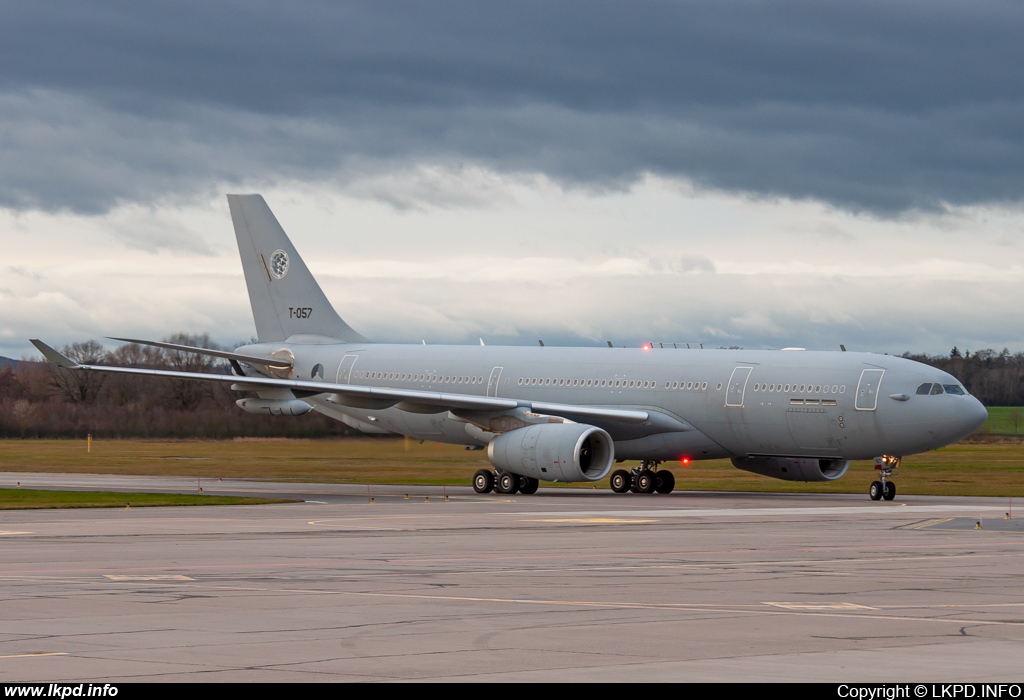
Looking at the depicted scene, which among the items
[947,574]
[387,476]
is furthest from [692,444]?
[947,574]

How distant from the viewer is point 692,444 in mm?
41531

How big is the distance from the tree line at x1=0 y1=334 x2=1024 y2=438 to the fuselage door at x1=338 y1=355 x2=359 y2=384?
5.10 feet

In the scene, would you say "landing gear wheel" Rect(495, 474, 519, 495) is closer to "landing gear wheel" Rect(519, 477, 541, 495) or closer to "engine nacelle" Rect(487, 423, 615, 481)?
"landing gear wheel" Rect(519, 477, 541, 495)

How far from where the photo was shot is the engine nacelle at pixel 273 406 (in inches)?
1929

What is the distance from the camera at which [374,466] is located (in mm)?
57219

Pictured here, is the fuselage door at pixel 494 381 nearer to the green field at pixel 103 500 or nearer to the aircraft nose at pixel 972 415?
the green field at pixel 103 500

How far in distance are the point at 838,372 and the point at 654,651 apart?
28.5 m

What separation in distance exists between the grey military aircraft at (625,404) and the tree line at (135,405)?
2018 millimetres

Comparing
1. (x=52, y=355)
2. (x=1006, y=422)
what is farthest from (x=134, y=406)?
(x=1006, y=422)

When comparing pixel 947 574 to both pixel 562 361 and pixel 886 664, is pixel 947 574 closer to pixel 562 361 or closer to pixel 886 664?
pixel 886 664

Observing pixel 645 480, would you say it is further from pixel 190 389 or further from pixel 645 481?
pixel 190 389

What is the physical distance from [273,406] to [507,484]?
10.4 m

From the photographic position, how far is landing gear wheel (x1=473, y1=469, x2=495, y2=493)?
4294 cm

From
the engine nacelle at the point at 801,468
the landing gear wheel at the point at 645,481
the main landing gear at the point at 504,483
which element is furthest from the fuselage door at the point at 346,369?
the engine nacelle at the point at 801,468
